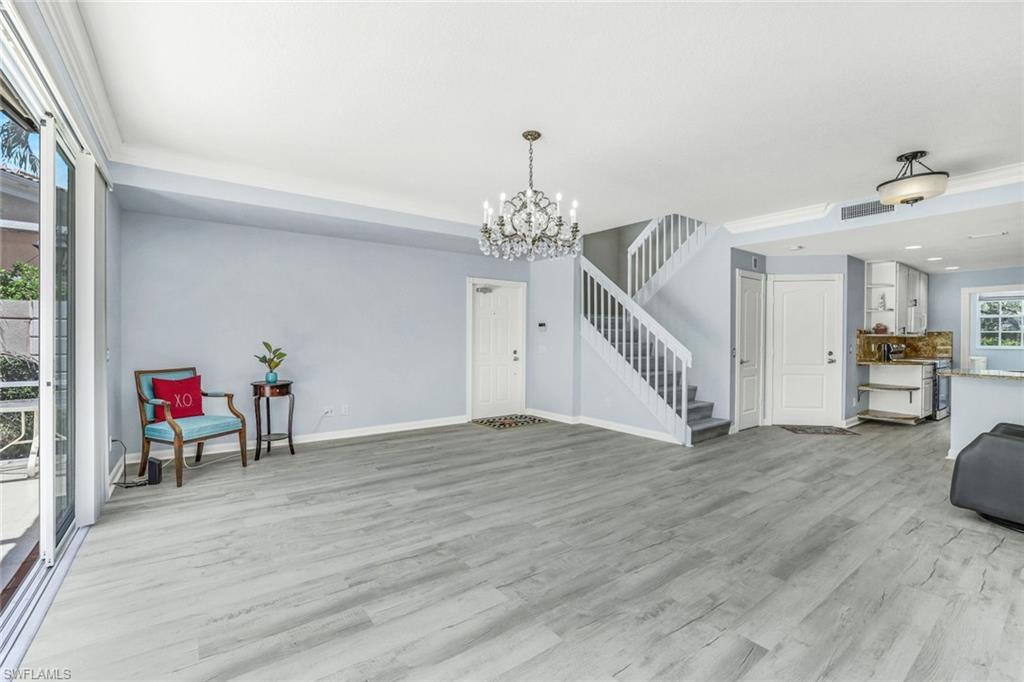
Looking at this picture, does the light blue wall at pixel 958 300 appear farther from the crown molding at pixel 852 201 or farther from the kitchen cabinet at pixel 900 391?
the crown molding at pixel 852 201

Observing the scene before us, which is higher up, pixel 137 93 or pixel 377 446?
pixel 137 93

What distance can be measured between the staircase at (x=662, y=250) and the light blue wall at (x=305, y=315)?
224 centimetres

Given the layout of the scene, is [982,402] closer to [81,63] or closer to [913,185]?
[913,185]

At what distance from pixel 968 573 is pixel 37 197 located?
17.3 feet

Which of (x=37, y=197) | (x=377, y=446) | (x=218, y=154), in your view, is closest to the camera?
(x=37, y=197)

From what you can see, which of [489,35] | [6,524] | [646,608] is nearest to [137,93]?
[489,35]

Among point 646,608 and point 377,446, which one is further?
point 377,446

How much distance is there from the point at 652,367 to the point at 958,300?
5.98 meters

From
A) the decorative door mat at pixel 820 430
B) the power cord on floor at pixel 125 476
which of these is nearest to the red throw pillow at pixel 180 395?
the power cord on floor at pixel 125 476

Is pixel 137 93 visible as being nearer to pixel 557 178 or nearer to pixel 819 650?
pixel 557 178

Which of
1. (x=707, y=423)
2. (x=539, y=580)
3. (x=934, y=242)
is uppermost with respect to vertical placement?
(x=934, y=242)

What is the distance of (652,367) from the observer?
6.89 meters

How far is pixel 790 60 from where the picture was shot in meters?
2.57

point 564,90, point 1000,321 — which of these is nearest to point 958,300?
point 1000,321
